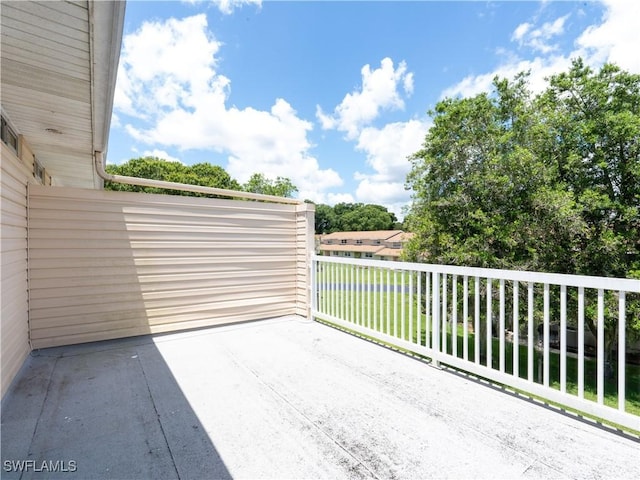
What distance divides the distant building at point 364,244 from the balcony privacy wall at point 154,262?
108ft

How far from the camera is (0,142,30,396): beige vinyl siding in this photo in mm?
2525

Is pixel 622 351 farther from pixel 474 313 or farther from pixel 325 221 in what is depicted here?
pixel 325 221

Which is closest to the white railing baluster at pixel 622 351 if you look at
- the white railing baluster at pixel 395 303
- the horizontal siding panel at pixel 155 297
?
the white railing baluster at pixel 395 303

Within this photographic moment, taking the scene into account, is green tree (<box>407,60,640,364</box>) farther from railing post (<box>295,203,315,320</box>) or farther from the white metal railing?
railing post (<box>295,203,315,320</box>)

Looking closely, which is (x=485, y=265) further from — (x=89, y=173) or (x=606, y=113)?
(x=89, y=173)

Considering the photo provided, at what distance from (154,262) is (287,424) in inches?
116

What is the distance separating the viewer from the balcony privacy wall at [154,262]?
3.55 meters

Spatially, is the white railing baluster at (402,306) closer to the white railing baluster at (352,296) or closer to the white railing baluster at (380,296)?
the white railing baluster at (380,296)

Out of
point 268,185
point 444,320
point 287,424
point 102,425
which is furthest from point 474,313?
point 268,185

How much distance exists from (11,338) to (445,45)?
12.7 metres

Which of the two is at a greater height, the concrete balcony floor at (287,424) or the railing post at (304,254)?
the railing post at (304,254)

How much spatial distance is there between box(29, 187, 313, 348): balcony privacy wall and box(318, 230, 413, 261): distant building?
1296 inches

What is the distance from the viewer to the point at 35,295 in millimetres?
3445

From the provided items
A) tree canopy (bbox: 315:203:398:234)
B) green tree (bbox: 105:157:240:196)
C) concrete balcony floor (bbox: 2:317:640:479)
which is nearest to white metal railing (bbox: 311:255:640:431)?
concrete balcony floor (bbox: 2:317:640:479)
